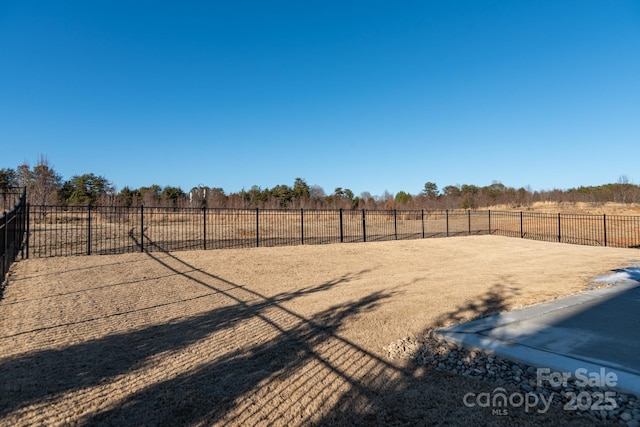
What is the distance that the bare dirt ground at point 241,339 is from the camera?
3.06 metres

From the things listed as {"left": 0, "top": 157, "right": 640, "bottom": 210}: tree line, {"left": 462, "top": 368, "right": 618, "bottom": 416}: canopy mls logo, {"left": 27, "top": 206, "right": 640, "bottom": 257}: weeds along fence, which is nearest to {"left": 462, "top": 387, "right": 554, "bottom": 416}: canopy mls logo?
{"left": 462, "top": 368, "right": 618, "bottom": 416}: canopy mls logo

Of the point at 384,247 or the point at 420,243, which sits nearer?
the point at 384,247

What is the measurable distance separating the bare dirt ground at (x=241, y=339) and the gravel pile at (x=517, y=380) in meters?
0.16

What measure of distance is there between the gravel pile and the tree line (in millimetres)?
24099

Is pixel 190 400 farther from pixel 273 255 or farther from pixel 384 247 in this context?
→ pixel 384 247

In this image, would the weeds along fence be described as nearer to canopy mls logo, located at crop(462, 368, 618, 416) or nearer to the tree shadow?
the tree shadow

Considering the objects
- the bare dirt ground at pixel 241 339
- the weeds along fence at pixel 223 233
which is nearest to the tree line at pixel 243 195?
the weeds along fence at pixel 223 233

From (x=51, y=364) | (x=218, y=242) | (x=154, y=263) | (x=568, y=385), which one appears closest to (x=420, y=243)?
(x=218, y=242)

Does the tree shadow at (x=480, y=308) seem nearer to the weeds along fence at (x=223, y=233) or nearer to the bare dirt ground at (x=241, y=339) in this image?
the bare dirt ground at (x=241, y=339)

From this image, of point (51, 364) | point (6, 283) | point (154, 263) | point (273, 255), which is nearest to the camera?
point (51, 364)

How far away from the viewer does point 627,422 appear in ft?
8.95

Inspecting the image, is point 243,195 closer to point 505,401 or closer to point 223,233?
point 223,233

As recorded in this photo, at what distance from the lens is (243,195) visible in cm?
6334

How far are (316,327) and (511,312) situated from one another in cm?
305
